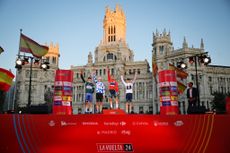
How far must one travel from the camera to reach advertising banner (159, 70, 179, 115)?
17.0 m

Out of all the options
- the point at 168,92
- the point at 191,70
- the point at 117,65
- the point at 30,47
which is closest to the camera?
the point at 168,92

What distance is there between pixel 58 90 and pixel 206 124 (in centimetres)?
1165

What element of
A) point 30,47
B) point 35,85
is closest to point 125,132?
point 30,47

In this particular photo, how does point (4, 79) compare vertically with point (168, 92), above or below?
above

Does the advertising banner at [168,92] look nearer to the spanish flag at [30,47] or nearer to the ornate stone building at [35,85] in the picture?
the spanish flag at [30,47]

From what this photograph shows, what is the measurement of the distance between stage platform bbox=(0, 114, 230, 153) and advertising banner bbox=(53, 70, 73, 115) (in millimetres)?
6481

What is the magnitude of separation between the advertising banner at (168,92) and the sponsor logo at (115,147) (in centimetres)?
676

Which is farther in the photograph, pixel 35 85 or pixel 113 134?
pixel 35 85

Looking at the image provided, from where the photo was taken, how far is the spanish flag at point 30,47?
66.4 ft

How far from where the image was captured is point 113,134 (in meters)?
11.0

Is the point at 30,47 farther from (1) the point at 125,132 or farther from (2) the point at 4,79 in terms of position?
(1) the point at 125,132

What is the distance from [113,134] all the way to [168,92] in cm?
783

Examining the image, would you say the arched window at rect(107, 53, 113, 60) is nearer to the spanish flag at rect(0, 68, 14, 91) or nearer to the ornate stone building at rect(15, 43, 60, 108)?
the ornate stone building at rect(15, 43, 60, 108)

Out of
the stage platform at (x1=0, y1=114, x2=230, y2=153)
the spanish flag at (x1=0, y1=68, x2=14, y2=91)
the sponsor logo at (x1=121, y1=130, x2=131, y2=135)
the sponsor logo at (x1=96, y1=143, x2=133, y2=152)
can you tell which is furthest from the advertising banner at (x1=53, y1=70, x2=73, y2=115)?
the sponsor logo at (x1=121, y1=130, x2=131, y2=135)
